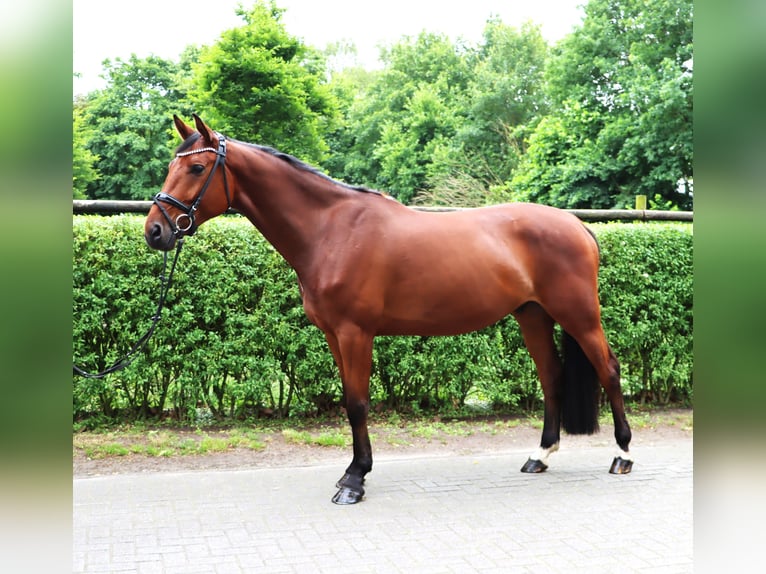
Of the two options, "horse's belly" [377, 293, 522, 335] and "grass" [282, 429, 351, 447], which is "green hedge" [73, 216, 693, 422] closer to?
"grass" [282, 429, 351, 447]

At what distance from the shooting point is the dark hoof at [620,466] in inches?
193

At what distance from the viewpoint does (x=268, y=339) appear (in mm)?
5863

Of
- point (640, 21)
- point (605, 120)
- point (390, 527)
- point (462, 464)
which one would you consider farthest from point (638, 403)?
point (640, 21)

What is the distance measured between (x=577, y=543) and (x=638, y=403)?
12.5ft

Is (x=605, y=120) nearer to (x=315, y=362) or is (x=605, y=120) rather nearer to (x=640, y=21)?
(x=640, y=21)

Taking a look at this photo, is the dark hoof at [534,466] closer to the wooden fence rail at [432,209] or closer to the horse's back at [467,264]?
the horse's back at [467,264]

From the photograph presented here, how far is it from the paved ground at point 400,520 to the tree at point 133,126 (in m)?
29.0

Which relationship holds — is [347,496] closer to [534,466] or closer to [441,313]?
[441,313]

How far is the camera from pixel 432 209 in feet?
22.0

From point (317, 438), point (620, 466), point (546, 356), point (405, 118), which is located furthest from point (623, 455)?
point (405, 118)

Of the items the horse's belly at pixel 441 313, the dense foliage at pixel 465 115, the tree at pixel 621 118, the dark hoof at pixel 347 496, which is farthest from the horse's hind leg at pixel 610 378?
the tree at pixel 621 118

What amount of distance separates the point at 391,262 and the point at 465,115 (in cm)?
3981

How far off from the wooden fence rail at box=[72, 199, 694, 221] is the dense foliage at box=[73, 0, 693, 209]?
1355 cm
